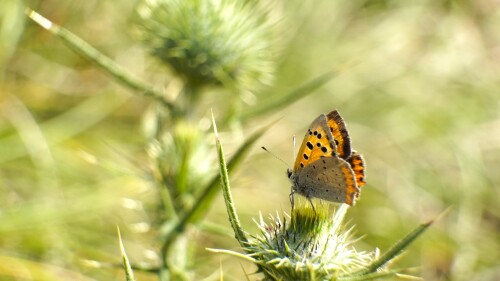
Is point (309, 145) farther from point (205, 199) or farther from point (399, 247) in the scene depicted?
point (399, 247)

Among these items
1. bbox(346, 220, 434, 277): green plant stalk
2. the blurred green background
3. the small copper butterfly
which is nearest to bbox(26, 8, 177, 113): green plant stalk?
the blurred green background

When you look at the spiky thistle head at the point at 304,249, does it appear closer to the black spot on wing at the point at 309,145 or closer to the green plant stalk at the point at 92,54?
the black spot on wing at the point at 309,145

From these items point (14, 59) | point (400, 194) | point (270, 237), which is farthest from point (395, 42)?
point (270, 237)

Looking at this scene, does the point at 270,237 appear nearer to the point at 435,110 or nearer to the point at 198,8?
the point at 198,8

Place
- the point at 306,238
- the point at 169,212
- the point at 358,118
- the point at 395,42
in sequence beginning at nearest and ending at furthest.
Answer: the point at 306,238
the point at 169,212
the point at 358,118
the point at 395,42

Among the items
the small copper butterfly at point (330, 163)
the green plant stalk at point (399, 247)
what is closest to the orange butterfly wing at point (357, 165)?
the small copper butterfly at point (330, 163)
